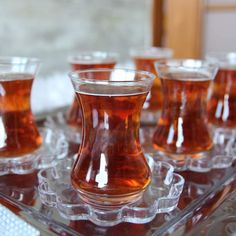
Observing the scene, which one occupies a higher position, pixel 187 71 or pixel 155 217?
pixel 187 71

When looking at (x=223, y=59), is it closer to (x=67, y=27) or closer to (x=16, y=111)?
(x=16, y=111)

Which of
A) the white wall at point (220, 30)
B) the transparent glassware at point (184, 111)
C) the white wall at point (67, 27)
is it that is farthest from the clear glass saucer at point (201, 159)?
the white wall at point (220, 30)

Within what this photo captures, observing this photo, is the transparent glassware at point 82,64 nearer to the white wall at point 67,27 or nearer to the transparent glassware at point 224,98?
the transparent glassware at point 224,98

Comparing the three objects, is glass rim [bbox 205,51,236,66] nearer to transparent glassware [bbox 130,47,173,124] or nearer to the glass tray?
transparent glassware [bbox 130,47,173,124]

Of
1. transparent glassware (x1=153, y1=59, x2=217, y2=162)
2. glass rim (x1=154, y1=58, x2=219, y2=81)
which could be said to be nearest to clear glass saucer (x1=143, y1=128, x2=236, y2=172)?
transparent glassware (x1=153, y1=59, x2=217, y2=162)

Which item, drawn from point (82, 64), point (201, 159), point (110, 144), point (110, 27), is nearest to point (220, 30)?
point (110, 27)

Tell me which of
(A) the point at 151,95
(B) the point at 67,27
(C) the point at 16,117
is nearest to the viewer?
(C) the point at 16,117
